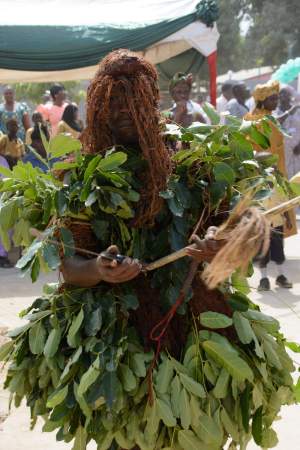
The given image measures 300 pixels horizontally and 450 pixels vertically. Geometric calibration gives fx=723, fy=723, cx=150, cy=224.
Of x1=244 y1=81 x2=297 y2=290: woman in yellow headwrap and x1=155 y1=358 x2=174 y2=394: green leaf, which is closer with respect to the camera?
x1=155 y1=358 x2=174 y2=394: green leaf

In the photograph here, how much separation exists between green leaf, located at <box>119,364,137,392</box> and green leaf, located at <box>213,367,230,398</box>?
266mm

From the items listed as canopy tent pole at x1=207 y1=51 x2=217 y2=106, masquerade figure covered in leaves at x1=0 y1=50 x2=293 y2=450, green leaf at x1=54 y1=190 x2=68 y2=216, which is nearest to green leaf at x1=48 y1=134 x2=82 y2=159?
masquerade figure covered in leaves at x1=0 y1=50 x2=293 y2=450

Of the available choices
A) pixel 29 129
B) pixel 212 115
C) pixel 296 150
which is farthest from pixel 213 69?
pixel 212 115

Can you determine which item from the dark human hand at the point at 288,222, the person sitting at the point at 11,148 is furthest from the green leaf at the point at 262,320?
the person sitting at the point at 11,148

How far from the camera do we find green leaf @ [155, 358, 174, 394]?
2318 mm

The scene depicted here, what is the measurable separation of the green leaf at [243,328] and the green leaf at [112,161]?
674 millimetres

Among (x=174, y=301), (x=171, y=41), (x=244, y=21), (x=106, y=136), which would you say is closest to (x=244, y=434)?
(x=174, y=301)

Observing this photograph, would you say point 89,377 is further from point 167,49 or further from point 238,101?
point 238,101

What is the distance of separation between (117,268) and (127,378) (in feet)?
1.23

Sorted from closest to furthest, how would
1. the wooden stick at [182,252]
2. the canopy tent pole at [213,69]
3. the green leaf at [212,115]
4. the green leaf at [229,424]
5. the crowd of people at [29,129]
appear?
1. the wooden stick at [182,252]
2. the green leaf at [229,424]
3. the green leaf at [212,115]
4. the crowd of people at [29,129]
5. the canopy tent pole at [213,69]

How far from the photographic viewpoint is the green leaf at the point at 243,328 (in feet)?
8.02

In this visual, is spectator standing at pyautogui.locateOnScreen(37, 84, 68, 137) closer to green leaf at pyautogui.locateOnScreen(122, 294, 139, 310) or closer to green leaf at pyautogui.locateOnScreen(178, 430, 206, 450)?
green leaf at pyautogui.locateOnScreen(122, 294, 139, 310)

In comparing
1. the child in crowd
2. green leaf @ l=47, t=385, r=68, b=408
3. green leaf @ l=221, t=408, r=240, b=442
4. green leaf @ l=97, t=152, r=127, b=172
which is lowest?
the child in crowd

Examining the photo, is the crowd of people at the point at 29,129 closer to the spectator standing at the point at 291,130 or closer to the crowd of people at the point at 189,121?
the crowd of people at the point at 189,121
